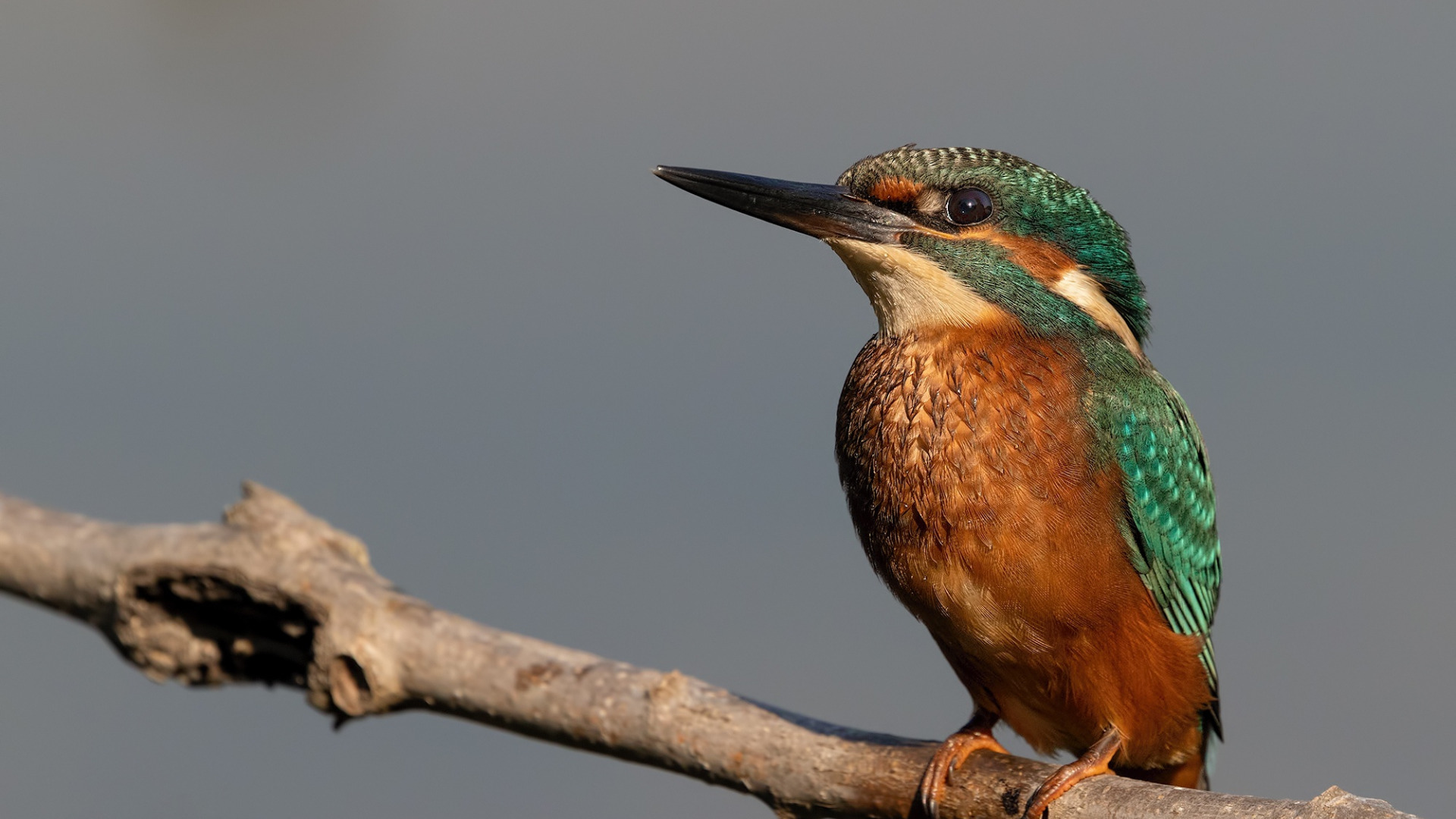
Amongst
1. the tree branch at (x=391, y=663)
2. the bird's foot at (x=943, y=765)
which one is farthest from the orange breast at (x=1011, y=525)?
the tree branch at (x=391, y=663)

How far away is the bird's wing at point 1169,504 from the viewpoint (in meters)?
3.14

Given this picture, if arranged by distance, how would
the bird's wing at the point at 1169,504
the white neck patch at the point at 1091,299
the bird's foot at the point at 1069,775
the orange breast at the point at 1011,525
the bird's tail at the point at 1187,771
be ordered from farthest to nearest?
1. the bird's tail at the point at 1187,771
2. the white neck patch at the point at 1091,299
3. the bird's wing at the point at 1169,504
4. the orange breast at the point at 1011,525
5. the bird's foot at the point at 1069,775

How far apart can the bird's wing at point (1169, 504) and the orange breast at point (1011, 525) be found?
0.06 meters

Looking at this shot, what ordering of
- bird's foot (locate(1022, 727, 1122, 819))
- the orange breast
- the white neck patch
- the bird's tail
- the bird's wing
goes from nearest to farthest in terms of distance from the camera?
bird's foot (locate(1022, 727, 1122, 819)) < the orange breast < the bird's wing < the white neck patch < the bird's tail

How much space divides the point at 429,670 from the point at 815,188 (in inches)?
55.4

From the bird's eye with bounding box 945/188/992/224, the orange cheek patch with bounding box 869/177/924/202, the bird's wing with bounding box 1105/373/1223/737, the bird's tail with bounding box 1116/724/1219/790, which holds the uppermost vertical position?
the orange cheek patch with bounding box 869/177/924/202

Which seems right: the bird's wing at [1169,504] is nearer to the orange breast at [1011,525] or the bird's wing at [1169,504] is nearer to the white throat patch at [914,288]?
the orange breast at [1011,525]

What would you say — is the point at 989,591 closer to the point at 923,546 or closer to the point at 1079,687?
the point at 923,546

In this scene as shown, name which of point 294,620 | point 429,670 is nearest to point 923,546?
point 429,670

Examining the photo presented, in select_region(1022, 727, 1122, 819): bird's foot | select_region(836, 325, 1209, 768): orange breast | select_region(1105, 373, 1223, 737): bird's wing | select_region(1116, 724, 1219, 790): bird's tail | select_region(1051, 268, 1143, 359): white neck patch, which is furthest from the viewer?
select_region(1116, 724, 1219, 790): bird's tail

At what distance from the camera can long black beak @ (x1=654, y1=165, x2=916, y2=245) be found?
3.17 m

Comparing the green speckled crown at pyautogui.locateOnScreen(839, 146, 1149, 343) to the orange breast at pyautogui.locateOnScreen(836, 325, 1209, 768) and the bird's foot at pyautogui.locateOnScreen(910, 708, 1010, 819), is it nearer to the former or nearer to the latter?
the orange breast at pyautogui.locateOnScreen(836, 325, 1209, 768)

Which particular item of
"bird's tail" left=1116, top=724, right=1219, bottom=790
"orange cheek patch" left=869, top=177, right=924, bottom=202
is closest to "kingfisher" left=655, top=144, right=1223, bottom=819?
"orange cheek patch" left=869, top=177, right=924, bottom=202

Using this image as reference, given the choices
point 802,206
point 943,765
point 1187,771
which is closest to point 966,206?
point 802,206
